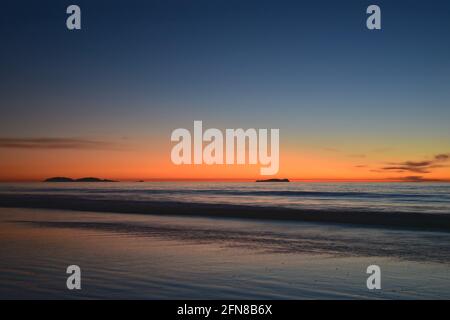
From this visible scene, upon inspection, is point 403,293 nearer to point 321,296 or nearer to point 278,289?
point 321,296

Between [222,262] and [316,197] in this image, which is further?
[316,197]

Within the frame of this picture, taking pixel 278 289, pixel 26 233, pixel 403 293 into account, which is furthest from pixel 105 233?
pixel 403 293

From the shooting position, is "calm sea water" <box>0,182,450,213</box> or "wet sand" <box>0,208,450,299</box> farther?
"calm sea water" <box>0,182,450,213</box>

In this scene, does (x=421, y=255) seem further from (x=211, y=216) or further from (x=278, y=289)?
(x=211, y=216)

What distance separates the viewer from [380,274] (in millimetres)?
10656

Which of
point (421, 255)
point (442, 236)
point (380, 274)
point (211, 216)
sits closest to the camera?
point (380, 274)

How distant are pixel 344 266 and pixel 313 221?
13.0 metres

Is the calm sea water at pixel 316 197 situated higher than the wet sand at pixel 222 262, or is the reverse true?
the wet sand at pixel 222 262

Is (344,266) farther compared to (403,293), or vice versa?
(344,266)

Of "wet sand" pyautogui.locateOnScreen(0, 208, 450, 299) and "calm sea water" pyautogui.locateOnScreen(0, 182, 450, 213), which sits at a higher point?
"wet sand" pyautogui.locateOnScreen(0, 208, 450, 299)

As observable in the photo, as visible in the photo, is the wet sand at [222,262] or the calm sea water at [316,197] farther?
A: the calm sea water at [316,197]
